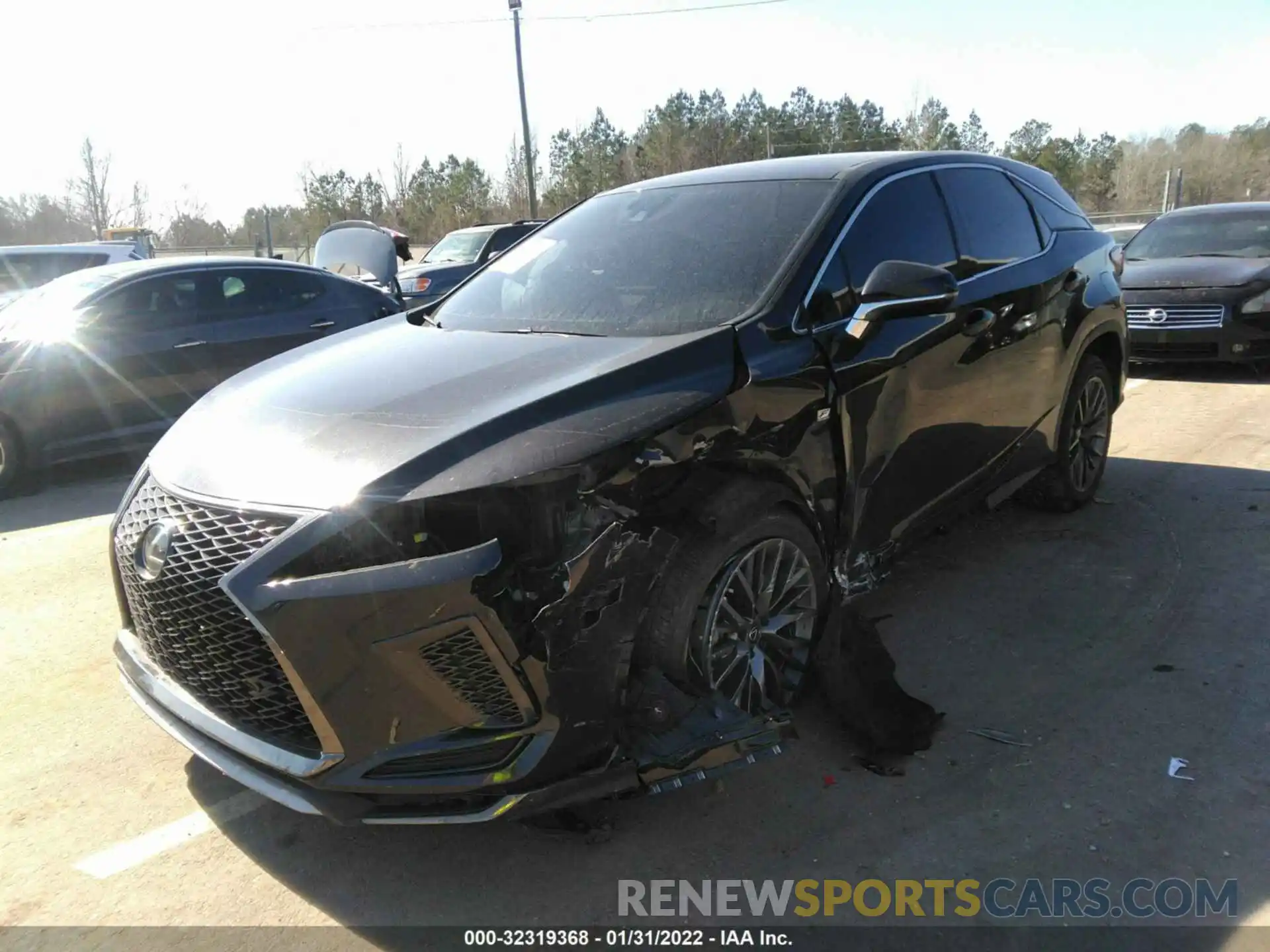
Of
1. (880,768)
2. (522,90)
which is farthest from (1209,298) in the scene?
(522,90)

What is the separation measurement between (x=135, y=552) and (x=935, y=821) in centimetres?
247

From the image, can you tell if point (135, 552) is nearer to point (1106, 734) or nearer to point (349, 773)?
point (349, 773)

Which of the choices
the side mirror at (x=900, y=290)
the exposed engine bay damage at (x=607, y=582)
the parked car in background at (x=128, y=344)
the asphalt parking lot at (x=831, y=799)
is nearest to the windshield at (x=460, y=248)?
the parked car in background at (x=128, y=344)

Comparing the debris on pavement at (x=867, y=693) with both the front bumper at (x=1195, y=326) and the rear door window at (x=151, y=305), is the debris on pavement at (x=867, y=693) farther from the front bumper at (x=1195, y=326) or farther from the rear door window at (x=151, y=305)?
the front bumper at (x=1195, y=326)

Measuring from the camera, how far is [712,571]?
266cm

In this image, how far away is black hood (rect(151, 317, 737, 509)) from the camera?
2350mm

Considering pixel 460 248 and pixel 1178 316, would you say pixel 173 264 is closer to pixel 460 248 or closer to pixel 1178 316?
pixel 460 248

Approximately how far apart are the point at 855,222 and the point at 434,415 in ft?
5.91

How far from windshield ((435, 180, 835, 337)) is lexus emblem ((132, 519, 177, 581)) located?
1.41 meters

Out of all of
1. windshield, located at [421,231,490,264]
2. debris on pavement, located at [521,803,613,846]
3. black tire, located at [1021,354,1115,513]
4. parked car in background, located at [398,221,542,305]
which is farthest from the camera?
windshield, located at [421,231,490,264]

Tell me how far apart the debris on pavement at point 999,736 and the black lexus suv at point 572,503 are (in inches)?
24.3

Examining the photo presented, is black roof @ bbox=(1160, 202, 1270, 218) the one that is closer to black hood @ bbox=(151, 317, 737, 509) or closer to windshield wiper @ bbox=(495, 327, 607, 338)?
windshield wiper @ bbox=(495, 327, 607, 338)

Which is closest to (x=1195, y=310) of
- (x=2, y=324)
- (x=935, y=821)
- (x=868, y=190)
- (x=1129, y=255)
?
(x=1129, y=255)

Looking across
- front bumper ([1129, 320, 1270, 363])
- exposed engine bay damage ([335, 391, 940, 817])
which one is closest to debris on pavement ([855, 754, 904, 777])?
exposed engine bay damage ([335, 391, 940, 817])
